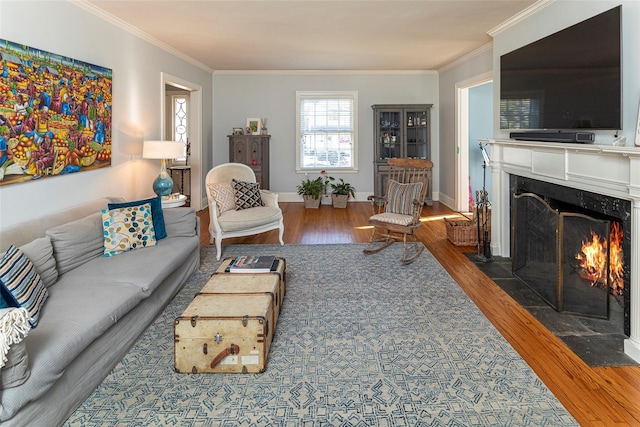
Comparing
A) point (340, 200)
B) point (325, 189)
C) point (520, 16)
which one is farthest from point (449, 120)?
point (520, 16)

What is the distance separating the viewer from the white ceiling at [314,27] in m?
4.16

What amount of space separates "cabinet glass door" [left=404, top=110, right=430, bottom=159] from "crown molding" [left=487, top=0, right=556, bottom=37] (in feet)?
10.8

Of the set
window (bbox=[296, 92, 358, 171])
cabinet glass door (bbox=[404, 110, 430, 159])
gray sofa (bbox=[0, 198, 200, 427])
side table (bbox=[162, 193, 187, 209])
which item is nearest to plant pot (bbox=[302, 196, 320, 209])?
window (bbox=[296, 92, 358, 171])

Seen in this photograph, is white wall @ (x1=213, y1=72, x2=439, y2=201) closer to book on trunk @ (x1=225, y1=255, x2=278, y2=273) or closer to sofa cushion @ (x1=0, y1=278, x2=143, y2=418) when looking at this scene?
book on trunk @ (x1=225, y1=255, x2=278, y2=273)

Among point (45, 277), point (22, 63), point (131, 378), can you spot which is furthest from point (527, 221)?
point (22, 63)

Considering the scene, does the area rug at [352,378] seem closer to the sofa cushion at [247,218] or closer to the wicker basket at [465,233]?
the sofa cushion at [247,218]

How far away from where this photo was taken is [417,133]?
8.43 meters

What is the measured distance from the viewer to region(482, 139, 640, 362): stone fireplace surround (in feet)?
8.45

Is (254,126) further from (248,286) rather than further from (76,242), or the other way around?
(248,286)

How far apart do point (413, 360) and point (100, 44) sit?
160 inches

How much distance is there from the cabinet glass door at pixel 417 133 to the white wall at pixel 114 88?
4.11 meters

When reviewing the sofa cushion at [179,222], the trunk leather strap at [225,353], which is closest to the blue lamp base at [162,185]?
the sofa cushion at [179,222]

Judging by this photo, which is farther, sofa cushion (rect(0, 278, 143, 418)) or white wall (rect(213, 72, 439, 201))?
white wall (rect(213, 72, 439, 201))

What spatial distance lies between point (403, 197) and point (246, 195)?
188cm
